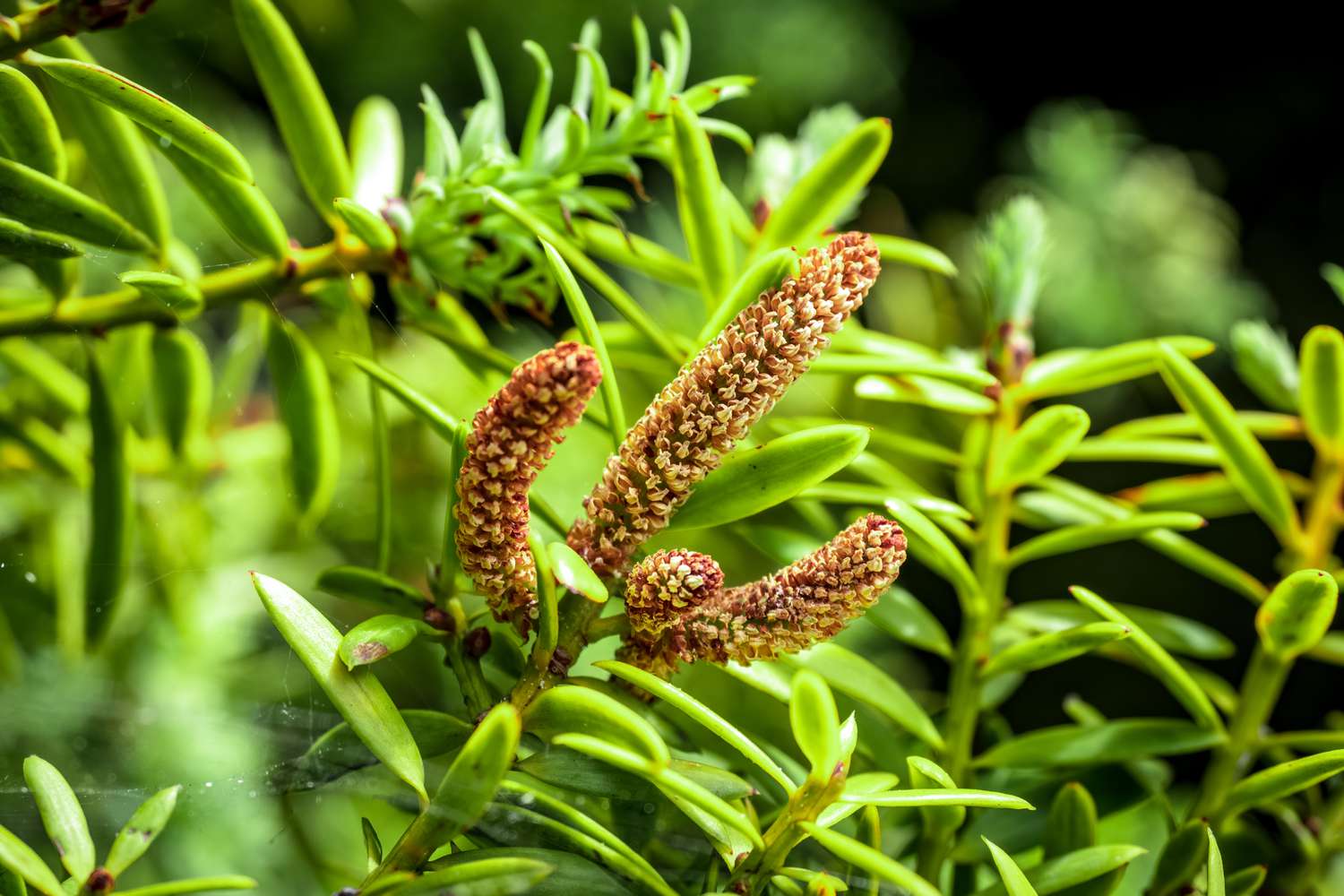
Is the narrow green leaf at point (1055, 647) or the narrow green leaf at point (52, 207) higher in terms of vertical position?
the narrow green leaf at point (52, 207)

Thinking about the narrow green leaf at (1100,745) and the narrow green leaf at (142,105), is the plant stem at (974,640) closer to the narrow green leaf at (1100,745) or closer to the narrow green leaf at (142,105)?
the narrow green leaf at (1100,745)

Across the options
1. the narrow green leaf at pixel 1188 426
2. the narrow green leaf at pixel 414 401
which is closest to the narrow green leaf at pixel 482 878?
the narrow green leaf at pixel 414 401

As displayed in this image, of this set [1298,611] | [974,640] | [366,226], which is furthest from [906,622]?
[366,226]

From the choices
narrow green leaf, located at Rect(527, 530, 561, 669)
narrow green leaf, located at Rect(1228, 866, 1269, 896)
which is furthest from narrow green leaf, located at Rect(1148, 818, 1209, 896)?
narrow green leaf, located at Rect(527, 530, 561, 669)

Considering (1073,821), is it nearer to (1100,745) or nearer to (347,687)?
(1100,745)

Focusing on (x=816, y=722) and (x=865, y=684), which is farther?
(x=865, y=684)

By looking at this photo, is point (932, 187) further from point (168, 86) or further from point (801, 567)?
point (801, 567)

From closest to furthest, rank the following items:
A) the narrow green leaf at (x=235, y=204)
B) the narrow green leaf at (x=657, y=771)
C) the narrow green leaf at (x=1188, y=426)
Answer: the narrow green leaf at (x=657, y=771)
the narrow green leaf at (x=235, y=204)
the narrow green leaf at (x=1188, y=426)

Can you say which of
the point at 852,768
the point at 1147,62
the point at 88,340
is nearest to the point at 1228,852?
the point at 852,768
